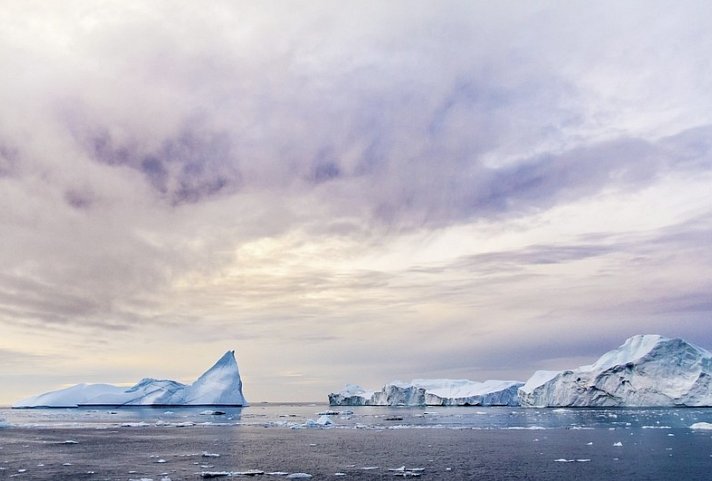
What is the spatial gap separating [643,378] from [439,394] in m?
42.4

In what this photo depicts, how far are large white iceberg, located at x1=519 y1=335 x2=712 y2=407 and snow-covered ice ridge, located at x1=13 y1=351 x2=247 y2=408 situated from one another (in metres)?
57.6

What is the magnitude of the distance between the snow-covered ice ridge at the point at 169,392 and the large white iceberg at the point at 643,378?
57.6 metres

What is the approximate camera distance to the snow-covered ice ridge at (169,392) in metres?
110

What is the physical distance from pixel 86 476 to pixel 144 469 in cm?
238

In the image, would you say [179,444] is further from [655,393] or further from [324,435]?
[655,393]

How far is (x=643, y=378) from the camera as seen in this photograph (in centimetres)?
8188

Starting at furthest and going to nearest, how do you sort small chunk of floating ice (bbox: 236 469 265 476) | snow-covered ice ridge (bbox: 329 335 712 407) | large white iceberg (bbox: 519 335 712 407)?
snow-covered ice ridge (bbox: 329 335 712 407), large white iceberg (bbox: 519 335 712 407), small chunk of floating ice (bbox: 236 469 265 476)

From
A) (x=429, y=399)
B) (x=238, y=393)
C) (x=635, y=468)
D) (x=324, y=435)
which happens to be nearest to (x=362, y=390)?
(x=429, y=399)

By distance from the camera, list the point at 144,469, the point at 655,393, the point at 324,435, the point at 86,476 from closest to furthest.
→ the point at 86,476
the point at 144,469
the point at 324,435
the point at 655,393

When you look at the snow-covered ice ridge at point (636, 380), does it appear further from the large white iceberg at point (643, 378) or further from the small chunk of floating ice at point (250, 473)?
the small chunk of floating ice at point (250, 473)

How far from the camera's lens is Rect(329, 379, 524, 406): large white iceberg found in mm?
111562

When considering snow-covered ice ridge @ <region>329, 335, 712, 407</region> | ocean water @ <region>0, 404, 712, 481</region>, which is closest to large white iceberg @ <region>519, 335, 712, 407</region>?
snow-covered ice ridge @ <region>329, 335, 712, 407</region>

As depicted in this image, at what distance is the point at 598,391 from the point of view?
87062 mm

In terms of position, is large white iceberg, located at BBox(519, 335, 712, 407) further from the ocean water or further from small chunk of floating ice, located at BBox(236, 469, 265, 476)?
small chunk of floating ice, located at BBox(236, 469, 265, 476)
